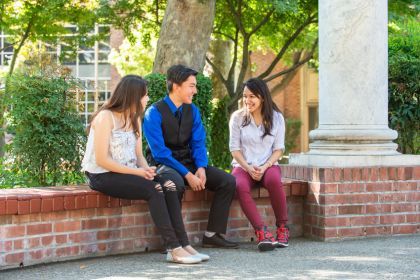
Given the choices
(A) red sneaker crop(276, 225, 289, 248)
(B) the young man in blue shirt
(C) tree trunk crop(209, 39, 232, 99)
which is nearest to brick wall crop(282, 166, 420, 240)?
(A) red sneaker crop(276, 225, 289, 248)

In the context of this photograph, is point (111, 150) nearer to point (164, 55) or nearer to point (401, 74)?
point (401, 74)

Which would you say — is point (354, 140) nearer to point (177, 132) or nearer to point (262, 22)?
point (177, 132)

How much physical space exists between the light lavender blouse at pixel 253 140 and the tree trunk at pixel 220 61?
12.6m

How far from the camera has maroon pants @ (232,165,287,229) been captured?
7.15 meters

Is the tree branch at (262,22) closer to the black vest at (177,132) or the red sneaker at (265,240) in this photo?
the black vest at (177,132)

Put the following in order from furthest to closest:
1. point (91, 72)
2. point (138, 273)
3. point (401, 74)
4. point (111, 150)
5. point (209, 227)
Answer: point (91, 72) → point (401, 74) → point (209, 227) → point (111, 150) → point (138, 273)

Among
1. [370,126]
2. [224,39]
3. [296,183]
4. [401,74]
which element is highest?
[224,39]

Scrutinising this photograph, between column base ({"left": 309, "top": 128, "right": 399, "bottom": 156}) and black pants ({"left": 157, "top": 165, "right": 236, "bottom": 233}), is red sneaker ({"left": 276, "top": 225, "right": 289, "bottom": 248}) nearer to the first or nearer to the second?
black pants ({"left": 157, "top": 165, "right": 236, "bottom": 233})

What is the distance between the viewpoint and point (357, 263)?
20.8 ft

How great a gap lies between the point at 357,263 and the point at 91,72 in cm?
3765

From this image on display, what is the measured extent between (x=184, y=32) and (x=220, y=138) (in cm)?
456

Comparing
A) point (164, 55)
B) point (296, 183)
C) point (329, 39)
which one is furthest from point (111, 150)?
point (164, 55)

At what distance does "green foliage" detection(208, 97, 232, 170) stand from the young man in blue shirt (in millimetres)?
7998

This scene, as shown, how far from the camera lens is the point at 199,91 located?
400 inches
